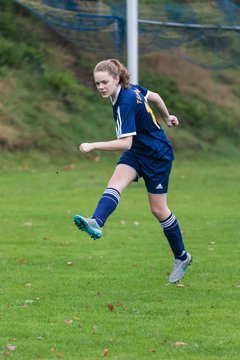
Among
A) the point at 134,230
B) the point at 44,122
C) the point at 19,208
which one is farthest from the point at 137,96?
the point at 44,122

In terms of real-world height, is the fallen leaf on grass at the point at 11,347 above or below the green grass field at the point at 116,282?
above

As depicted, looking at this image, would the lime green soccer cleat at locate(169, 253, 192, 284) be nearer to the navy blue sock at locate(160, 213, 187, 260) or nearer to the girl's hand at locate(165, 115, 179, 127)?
the navy blue sock at locate(160, 213, 187, 260)

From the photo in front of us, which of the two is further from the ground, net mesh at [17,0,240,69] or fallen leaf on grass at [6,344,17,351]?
fallen leaf on grass at [6,344,17,351]

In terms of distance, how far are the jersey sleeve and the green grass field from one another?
3.64 ft

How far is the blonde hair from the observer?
782 centimetres

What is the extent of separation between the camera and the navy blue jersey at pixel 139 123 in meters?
7.80

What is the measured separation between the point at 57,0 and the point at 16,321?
14527 mm

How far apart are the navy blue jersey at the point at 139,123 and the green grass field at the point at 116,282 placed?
1006 mm

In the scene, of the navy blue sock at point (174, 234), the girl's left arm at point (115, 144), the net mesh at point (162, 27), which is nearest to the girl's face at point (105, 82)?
the girl's left arm at point (115, 144)

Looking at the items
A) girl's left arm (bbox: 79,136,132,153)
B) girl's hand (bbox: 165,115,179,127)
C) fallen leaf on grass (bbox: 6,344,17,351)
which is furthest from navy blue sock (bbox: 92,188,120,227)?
fallen leaf on grass (bbox: 6,344,17,351)

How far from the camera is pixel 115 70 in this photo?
25.7ft

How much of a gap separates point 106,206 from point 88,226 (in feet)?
1.36

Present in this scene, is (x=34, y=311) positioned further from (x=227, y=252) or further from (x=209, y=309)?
(x=227, y=252)

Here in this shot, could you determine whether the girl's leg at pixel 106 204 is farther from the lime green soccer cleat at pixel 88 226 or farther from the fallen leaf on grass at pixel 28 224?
the fallen leaf on grass at pixel 28 224
